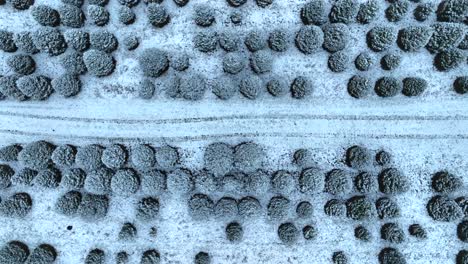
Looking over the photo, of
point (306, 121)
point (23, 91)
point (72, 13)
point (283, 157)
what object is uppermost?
point (306, 121)

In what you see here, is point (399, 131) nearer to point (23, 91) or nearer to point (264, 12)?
point (264, 12)

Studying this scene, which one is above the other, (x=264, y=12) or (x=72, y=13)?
(x=264, y=12)

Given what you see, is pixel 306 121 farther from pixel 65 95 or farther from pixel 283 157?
pixel 65 95

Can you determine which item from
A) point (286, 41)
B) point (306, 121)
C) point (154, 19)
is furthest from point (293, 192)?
point (154, 19)

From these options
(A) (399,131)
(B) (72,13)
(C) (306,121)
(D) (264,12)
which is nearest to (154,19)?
(B) (72,13)

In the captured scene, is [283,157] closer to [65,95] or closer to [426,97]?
[426,97]

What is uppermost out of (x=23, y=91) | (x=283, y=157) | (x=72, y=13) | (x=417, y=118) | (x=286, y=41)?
(x=417, y=118)

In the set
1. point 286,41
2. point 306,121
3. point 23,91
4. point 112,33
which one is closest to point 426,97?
point 306,121

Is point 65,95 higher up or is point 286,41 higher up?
point 286,41
